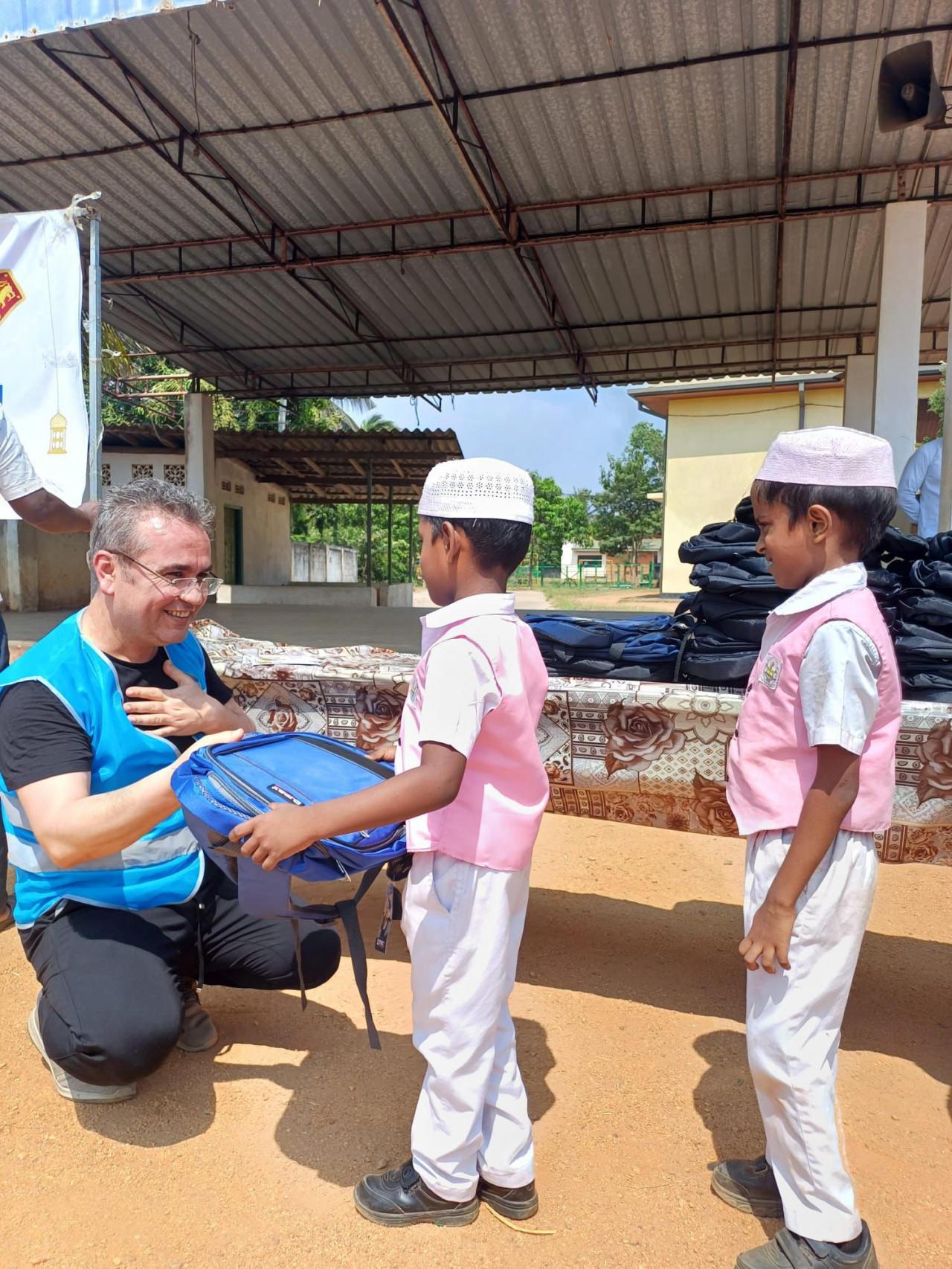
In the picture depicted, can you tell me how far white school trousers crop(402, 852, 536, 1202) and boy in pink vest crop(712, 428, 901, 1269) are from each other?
466mm

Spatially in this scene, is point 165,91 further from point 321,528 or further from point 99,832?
point 321,528

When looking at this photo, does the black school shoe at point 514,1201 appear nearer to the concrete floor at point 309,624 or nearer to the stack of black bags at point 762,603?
the stack of black bags at point 762,603

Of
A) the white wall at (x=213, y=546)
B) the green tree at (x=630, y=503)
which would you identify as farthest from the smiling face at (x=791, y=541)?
the green tree at (x=630, y=503)

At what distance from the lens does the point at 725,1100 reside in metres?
2.18

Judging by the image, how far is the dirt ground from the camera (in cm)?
168

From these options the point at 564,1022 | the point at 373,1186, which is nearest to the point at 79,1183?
the point at 373,1186

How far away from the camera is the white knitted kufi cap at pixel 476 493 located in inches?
62.4

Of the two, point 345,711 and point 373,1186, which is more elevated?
point 345,711

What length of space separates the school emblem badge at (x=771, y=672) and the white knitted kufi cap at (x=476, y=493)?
0.53 metres

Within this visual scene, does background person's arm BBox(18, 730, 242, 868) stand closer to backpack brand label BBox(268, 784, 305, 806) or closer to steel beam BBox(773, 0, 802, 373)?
backpack brand label BBox(268, 784, 305, 806)

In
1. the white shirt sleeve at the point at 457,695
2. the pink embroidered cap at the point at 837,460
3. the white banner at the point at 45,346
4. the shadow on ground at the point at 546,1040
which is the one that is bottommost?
the shadow on ground at the point at 546,1040

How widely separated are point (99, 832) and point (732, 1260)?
1.54 metres

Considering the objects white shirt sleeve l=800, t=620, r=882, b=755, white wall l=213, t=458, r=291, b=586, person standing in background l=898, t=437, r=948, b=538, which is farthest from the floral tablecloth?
white wall l=213, t=458, r=291, b=586

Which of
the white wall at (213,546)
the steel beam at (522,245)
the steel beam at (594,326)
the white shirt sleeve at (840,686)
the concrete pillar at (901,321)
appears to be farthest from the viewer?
the white wall at (213,546)
